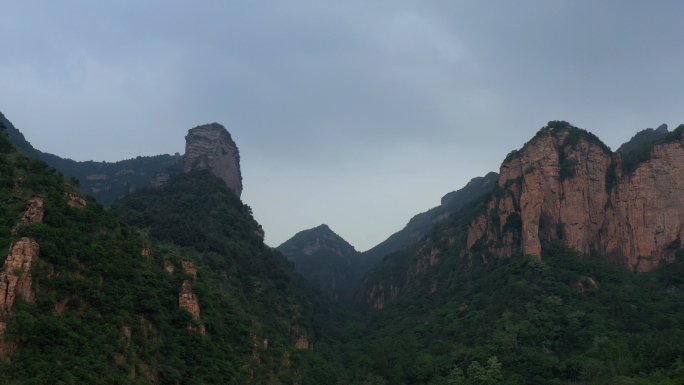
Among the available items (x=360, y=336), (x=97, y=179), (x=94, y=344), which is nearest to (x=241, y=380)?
(x=94, y=344)

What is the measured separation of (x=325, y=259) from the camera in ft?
456

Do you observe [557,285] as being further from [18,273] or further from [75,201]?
[18,273]

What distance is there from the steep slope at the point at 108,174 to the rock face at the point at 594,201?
7199cm

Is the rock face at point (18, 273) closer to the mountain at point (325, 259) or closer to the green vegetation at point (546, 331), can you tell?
the green vegetation at point (546, 331)

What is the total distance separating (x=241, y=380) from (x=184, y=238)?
886 inches

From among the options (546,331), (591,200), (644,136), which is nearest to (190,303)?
(546,331)

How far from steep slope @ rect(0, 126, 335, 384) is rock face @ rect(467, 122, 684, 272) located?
29014 mm

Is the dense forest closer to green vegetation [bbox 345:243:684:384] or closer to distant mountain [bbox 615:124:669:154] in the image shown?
green vegetation [bbox 345:243:684:384]

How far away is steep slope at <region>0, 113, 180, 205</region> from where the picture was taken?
106 meters

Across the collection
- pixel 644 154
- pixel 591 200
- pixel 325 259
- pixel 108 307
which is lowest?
pixel 108 307

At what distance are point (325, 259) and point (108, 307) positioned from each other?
111670 mm

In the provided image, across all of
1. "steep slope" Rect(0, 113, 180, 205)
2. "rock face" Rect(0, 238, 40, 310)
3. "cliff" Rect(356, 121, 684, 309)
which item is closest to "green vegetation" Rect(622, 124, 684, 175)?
"cliff" Rect(356, 121, 684, 309)

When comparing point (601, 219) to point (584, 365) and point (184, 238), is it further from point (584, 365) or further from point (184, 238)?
point (184, 238)

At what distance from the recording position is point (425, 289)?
73625 millimetres
